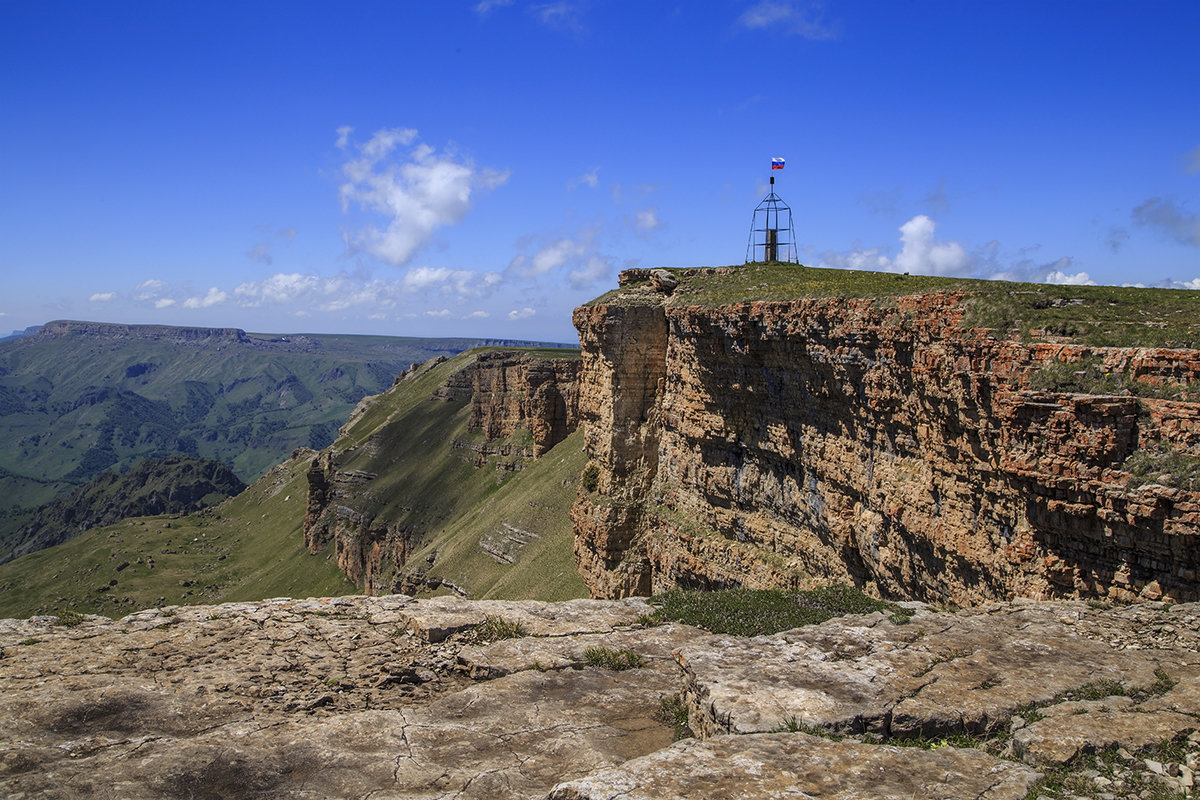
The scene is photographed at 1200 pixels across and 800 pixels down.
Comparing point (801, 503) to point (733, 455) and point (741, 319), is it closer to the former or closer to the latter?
point (733, 455)

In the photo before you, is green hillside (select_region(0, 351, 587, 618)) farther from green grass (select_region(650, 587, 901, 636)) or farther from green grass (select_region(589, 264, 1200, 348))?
green grass (select_region(650, 587, 901, 636))

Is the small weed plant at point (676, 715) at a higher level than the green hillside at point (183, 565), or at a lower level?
higher

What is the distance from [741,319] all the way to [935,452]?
10128mm

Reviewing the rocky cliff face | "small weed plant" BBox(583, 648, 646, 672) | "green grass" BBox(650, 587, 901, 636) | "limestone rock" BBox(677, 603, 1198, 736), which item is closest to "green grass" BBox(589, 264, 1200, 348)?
the rocky cliff face

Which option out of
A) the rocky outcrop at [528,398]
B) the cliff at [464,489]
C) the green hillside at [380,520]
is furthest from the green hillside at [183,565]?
the rocky outcrop at [528,398]

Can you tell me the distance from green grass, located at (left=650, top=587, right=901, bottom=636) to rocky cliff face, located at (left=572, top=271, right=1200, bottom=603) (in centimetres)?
409

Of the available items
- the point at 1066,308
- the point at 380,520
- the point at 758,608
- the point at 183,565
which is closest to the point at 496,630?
the point at 758,608

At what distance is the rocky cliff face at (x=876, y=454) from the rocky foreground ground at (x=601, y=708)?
268 centimetres

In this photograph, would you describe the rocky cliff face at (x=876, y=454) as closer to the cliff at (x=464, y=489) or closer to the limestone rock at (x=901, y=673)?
the limestone rock at (x=901, y=673)

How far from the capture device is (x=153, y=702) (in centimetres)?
1112

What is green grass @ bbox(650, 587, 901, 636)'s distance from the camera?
14.4 m

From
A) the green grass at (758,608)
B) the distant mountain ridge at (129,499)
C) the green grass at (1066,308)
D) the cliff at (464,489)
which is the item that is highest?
the green grass at (1066,308)

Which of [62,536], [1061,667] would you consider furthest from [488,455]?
[62,536]

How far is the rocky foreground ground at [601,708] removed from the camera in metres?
7.86
